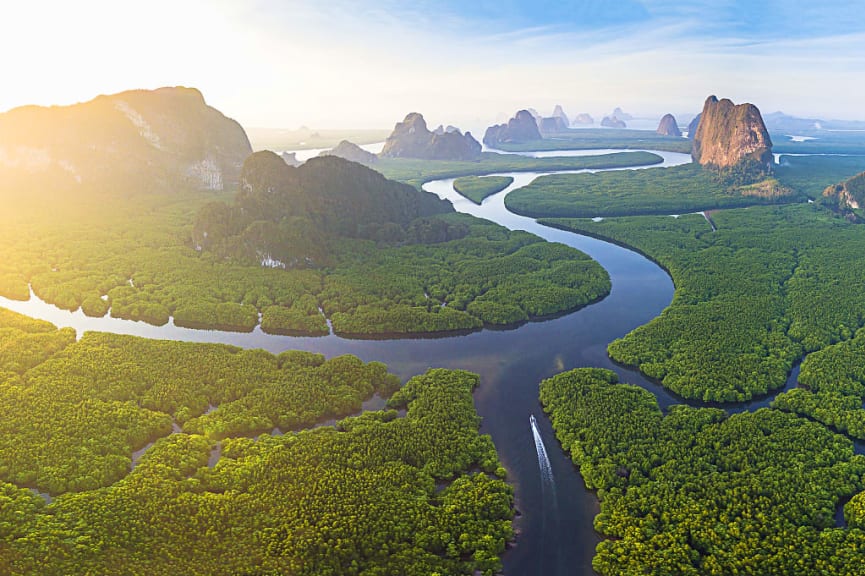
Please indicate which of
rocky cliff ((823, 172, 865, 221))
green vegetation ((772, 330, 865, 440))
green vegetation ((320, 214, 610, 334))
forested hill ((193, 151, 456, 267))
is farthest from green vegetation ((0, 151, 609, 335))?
rocky cliff ((823, 172, 865, 221))

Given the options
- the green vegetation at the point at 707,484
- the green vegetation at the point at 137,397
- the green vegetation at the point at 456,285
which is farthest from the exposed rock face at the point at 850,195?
the green vegetation at the point at 137,397

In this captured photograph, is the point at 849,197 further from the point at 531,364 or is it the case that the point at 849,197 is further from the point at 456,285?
the point at 531,364

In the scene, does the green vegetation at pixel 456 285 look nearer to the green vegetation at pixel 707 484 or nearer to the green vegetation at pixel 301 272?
the green vegetation at pixel 301 272

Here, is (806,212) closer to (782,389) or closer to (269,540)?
(782,389)

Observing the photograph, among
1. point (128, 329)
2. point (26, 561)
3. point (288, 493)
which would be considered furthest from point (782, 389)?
point (128, 329)

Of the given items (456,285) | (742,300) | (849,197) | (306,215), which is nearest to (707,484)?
(742,300)

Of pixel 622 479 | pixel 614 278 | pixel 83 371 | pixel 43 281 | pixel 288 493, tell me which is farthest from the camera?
pixel 614 278

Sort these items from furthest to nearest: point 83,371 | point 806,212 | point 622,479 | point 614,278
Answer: point 806,212 → point 614,278 → point 83,371 → point 622,479
